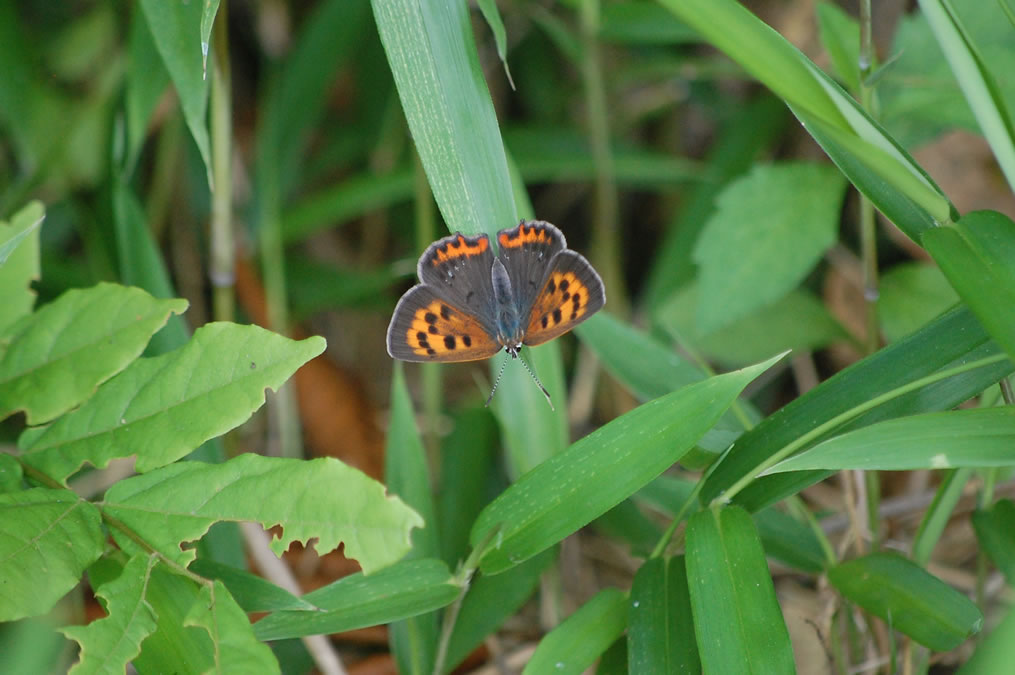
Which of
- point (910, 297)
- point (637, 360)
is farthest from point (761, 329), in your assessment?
point (637, 360)

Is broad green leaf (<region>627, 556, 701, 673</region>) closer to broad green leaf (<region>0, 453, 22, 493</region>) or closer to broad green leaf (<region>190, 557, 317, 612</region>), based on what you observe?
broad green leaf (<region>190, 557, 317, 612</region>)

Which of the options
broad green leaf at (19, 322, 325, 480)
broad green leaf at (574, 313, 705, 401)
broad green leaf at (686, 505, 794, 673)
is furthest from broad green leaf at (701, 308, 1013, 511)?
broad green leaf at (19, 322, 325, 480)

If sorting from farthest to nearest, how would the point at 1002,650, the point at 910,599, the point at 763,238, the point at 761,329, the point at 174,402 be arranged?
1. the point at 761,329
2. the point at 763,238
3. the point at 910,599
4. the point at 174,402
5. the point at 1002,650

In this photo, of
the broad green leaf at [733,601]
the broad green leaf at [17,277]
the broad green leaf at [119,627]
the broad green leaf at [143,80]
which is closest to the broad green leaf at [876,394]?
the broad green leaf at [733,601]

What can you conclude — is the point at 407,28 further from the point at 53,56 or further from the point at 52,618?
the point at 53,56

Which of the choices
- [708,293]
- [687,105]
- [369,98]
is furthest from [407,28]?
[687,105]

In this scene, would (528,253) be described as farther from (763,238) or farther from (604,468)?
(763,238)

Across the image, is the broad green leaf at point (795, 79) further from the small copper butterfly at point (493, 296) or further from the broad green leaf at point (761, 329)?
the broad green leaf at point (761, 329)
